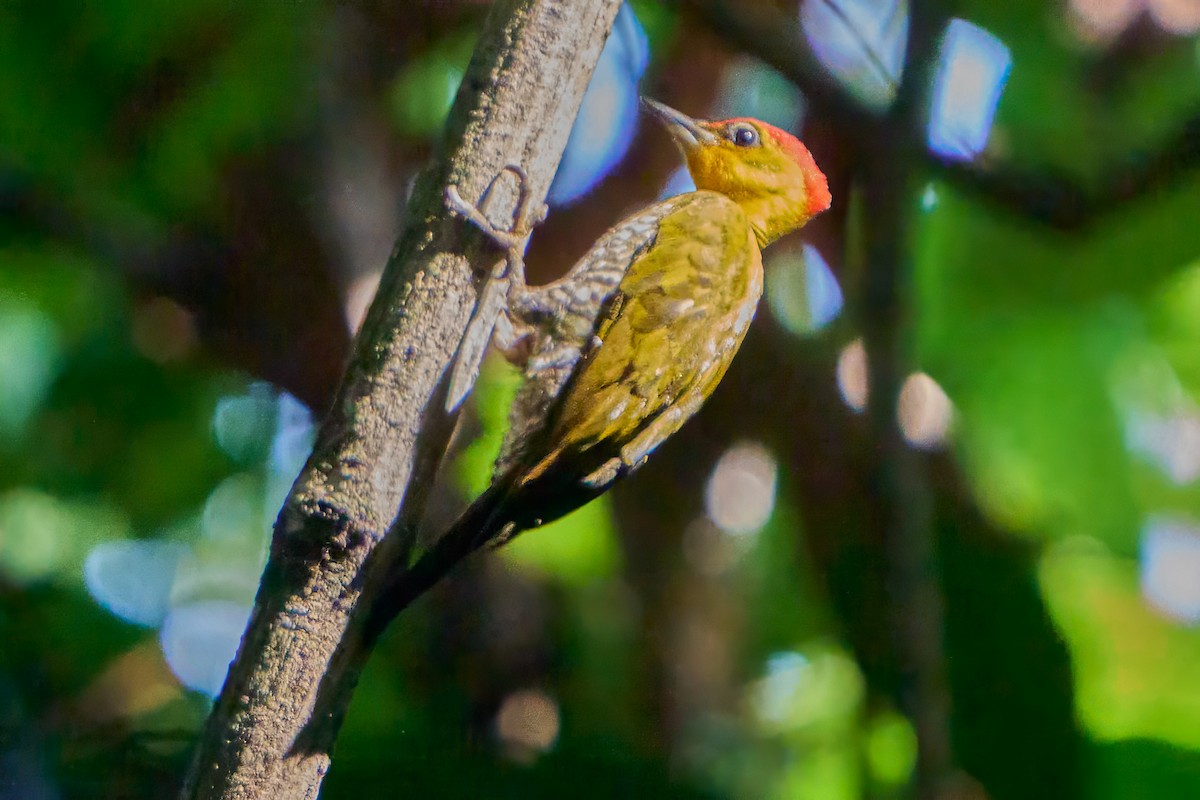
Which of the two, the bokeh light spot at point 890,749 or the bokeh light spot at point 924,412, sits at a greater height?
the bokeh light spot at point 924,412

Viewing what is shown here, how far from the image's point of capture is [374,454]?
0.91 metres

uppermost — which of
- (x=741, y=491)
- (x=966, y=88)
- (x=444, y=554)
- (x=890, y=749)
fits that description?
(x=966, y=88)

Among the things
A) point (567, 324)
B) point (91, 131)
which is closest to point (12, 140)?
point (91, 131)

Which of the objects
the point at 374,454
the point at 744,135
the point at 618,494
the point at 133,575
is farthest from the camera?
the point at 618,494

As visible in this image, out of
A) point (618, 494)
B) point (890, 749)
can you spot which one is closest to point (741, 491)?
point (618, 494)

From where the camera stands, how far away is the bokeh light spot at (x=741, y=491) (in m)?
1.59

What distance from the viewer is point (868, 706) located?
1585 millimetres

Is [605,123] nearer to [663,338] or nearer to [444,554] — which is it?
[663,338]

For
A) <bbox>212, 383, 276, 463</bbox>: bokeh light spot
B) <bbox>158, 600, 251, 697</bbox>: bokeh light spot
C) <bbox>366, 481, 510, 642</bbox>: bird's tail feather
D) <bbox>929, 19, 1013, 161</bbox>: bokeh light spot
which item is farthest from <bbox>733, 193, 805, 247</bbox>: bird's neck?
<bbox>158, 600, 251, 697</bbox>: bokeh light spot

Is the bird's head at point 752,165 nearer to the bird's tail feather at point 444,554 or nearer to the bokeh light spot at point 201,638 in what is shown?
the bird's tail feather at point 444,554

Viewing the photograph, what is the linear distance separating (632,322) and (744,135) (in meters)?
0.33

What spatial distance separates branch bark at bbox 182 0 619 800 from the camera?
891mm

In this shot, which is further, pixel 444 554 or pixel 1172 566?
pixel 1172 566

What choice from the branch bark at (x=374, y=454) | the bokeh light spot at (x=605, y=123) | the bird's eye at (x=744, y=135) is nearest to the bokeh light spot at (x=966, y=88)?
the bird's eye at (x=744, y=135)
